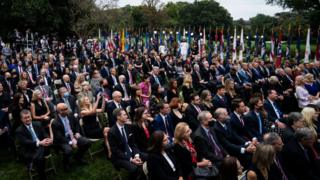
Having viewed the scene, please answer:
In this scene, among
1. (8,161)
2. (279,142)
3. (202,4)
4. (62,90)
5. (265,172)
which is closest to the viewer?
(265,172)

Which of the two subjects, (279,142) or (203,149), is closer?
(279,142)

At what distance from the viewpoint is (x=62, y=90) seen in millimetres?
9352

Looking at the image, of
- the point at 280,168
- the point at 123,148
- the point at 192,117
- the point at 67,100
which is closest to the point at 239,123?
the point at 192,117

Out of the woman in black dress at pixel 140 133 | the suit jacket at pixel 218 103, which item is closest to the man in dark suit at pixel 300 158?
the woman in black dress at pixel 140 133

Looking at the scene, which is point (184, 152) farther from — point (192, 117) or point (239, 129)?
→ point (192, 117)

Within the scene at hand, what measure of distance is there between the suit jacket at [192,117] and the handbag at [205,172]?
7.04 ft

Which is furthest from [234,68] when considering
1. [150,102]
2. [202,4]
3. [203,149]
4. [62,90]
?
[202,4]

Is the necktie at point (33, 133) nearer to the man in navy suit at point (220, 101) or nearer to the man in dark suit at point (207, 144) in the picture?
the man in dark suit at point (207, 144)

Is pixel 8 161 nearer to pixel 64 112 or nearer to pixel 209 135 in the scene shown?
pixel 64 112

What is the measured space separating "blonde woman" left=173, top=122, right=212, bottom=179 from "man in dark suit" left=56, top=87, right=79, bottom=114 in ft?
14.0

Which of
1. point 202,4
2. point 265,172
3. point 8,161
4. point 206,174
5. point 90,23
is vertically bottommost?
point 8,161

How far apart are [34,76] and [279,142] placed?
12.6 meters

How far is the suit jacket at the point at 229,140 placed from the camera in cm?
681

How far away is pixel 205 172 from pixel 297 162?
4.98 ft
